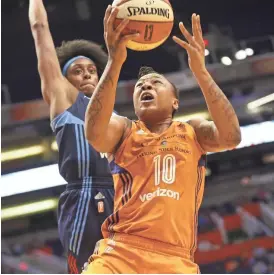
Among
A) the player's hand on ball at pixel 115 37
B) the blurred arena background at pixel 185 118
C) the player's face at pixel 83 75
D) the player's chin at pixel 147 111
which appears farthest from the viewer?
the blurred arena background at pixel 185 118

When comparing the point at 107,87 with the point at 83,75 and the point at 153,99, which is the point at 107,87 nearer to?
the point at 153,99

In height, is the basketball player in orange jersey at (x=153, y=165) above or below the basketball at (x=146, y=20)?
below

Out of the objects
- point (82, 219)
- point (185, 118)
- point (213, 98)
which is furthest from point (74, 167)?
point (185, 118)

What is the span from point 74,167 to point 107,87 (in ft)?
3.25

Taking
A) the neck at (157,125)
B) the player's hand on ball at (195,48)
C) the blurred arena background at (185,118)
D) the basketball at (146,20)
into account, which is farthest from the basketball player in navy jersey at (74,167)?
the blurred arena background at (185,118)

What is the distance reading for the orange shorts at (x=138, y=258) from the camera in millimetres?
2537

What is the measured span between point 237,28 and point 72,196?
763 cm

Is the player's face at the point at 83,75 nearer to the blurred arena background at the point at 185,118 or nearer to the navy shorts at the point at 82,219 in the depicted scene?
the navy shorts at the point at 82,219

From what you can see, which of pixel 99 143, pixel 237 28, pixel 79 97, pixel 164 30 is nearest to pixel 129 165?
pixel 99 143

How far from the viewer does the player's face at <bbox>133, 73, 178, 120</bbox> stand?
2.88m

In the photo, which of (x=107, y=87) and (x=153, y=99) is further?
(x=153, y=99)

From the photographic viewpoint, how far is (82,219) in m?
3.40

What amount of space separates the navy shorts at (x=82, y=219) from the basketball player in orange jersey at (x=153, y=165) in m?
0.65

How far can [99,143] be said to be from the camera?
2.67 metres
